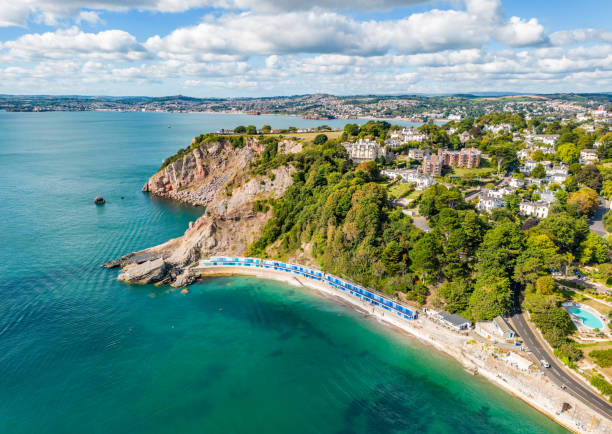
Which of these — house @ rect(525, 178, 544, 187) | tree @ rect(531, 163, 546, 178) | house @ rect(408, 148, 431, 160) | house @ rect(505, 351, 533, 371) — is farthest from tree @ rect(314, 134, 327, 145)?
house @ rect(505, 351, 533, 371)

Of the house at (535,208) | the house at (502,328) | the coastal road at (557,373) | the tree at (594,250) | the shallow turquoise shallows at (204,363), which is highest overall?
the house at (535,208)

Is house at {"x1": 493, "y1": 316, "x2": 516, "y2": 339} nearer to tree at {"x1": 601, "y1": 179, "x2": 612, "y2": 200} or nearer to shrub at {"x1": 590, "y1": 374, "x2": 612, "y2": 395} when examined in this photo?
shrub at {"x1": 590, "y1": 374, "x2": 612, "y2": 395}

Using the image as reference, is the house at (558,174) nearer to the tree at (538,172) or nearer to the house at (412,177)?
the tree at (538,172)

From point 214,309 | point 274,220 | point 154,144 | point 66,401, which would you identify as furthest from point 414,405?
point 154,144

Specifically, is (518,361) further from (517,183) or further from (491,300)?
(517,183)

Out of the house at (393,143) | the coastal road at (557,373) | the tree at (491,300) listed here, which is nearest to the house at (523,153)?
the house at (393,143)

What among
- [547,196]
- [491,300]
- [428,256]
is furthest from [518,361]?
[547,196]
